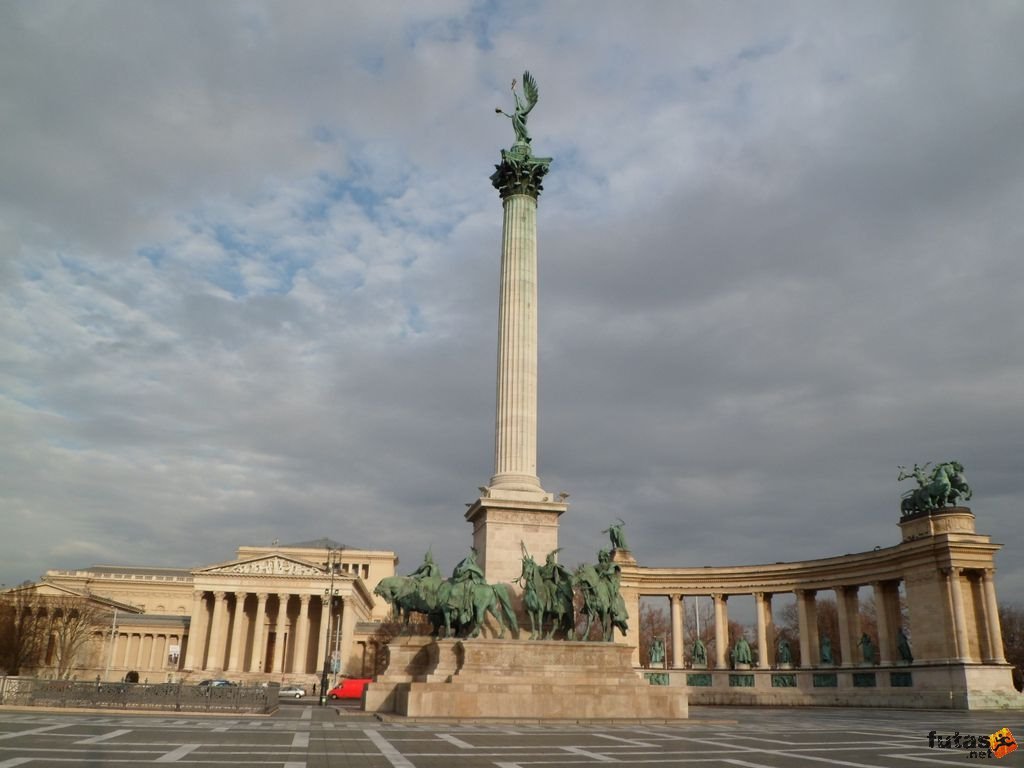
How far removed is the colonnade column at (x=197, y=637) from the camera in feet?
301

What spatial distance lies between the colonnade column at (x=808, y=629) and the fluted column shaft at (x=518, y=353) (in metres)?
33.0

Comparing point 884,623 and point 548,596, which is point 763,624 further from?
point 548,596

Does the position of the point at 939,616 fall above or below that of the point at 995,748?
above

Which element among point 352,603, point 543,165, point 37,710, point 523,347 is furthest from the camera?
point 352,603

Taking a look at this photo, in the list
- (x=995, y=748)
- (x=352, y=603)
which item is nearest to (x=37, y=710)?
(x=995, y=748)

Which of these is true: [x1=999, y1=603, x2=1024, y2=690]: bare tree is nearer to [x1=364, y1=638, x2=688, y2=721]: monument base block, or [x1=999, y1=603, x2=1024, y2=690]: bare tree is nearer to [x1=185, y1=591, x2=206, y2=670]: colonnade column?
[x1=364, y1=638, x2=688, y2=721]: monument base block

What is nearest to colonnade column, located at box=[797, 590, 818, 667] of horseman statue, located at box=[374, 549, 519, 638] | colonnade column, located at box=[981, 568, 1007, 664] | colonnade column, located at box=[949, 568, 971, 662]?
colonnade column, located at box=[949, 568, 971, 662]

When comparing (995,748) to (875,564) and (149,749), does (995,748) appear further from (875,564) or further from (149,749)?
(875,564)

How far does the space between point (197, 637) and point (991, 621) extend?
82.7 m

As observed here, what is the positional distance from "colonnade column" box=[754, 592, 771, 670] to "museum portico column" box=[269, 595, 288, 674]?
57504mm

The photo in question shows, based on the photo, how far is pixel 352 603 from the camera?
9594cm

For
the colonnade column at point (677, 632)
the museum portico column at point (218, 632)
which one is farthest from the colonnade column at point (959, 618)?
the museum portico column at point (218, 632)

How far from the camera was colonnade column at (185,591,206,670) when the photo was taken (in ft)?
301

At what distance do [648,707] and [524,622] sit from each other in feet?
21.7
